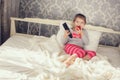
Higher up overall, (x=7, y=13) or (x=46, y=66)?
(x=7, y=13)

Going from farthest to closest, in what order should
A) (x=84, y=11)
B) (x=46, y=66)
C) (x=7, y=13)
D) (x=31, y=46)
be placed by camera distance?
(x=84, y=11) < (x=7, y=13) < (x=31, y=46) < (x=46, y=66)

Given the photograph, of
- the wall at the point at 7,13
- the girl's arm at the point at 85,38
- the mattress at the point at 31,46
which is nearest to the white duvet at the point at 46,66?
the mattress at the point at 31,46

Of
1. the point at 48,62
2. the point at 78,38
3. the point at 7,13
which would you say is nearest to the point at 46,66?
the point at 48,62

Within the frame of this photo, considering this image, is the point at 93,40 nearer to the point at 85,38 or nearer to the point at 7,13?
the point at 85,38

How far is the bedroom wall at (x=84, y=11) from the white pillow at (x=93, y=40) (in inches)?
12.3

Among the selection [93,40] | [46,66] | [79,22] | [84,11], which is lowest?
[46,66]

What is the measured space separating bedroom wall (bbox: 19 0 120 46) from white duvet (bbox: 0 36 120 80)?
2.02 ft

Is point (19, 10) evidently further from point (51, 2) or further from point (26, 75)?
point (26, 75)

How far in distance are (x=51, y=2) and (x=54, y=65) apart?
116 centimetres

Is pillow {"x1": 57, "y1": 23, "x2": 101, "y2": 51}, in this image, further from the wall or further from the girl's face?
the wall

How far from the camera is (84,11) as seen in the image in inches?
115

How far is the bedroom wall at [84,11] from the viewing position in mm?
2859

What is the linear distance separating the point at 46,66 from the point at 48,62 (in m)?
0.08

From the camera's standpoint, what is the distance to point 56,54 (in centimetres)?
227
